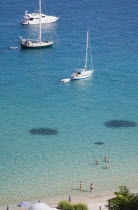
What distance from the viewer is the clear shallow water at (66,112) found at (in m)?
62.3

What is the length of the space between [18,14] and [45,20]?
1265 cm

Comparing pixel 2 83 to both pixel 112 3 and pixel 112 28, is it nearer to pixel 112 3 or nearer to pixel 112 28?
pixel 112 28

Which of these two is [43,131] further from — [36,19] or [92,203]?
[36,19]

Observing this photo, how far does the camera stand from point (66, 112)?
81.4 m

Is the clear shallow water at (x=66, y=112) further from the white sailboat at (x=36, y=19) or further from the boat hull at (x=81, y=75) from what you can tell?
the white sailboat at (x=36, y=19)

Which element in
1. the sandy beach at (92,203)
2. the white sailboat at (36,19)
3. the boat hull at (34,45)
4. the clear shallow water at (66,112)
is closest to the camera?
the sandy beach at (92,203)

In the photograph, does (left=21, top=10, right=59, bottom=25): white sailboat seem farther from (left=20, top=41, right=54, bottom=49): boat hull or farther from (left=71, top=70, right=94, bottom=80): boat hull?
(left=71, top=70, right=94, bottom=80): boat hull

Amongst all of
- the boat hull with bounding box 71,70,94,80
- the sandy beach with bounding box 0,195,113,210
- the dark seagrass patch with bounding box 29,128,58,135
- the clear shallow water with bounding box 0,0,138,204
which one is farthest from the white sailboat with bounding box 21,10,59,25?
the sandy beach with bounding box 0,195,113,210

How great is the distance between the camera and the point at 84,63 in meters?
104

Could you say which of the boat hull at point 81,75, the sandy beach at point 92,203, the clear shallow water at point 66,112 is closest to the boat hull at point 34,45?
the clear shallow water at point 66,112

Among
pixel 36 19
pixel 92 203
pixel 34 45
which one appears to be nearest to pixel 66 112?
pixel 92 203

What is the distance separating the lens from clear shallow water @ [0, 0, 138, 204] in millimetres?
62344

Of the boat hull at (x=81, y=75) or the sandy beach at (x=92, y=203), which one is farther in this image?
the boat hull at (x=81, y=75)

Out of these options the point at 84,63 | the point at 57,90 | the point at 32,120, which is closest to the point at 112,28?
the point at 84,63
